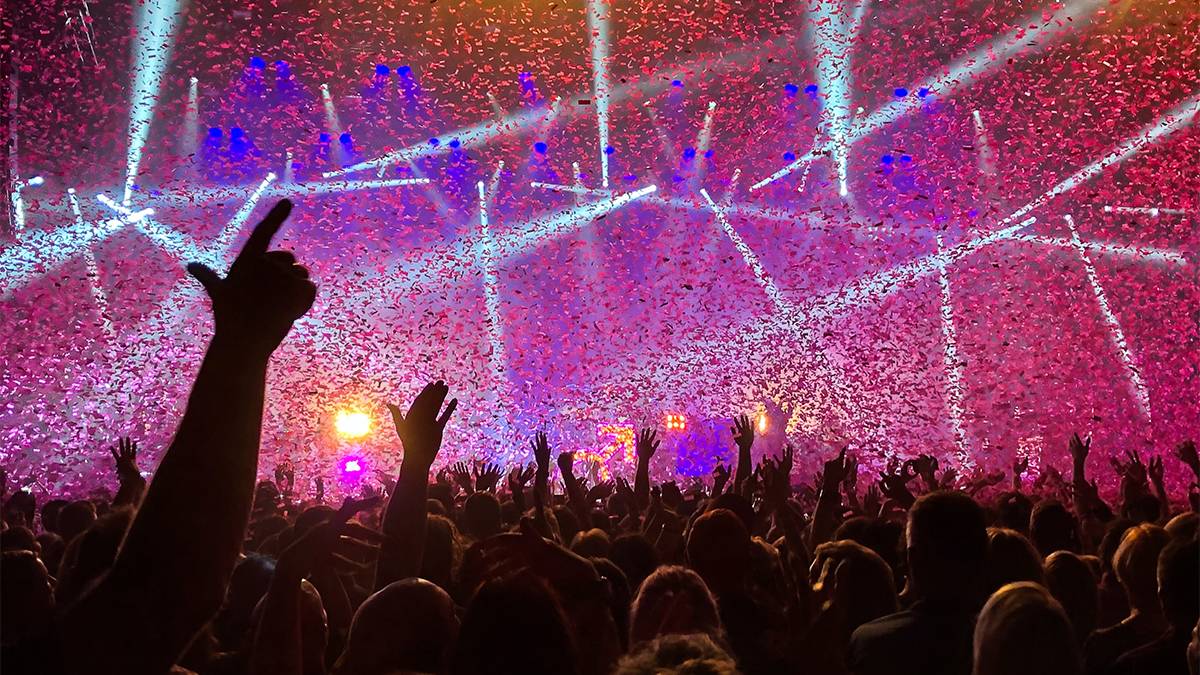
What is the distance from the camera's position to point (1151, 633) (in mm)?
3789

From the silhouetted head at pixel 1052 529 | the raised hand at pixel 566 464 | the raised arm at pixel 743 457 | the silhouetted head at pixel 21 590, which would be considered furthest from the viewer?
the raised hand at pixel 566 464

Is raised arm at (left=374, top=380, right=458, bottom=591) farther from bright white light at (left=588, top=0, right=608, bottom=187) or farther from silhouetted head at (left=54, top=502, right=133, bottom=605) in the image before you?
bright white light at (left=588, top=0, right=608, bottom=187)

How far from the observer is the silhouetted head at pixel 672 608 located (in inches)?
122

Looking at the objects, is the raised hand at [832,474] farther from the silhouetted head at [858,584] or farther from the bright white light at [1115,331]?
the bright white light at [1115,331]

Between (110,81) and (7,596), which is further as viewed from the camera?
(110,81)

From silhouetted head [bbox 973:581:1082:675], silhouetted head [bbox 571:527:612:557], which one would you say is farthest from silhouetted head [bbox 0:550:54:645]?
silhouetted head [bbox 973:581:1082:675]

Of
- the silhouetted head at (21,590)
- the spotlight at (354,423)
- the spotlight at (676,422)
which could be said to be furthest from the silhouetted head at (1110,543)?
the spotlight at (676,422)

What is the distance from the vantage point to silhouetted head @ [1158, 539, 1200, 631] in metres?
3.12

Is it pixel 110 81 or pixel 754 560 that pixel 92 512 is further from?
pixel 110 81

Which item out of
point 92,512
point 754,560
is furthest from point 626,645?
point 92,512

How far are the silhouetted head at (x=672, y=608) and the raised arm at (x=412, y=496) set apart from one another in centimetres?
84

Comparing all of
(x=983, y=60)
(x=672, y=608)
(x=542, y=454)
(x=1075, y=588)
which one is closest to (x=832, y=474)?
(x=542, y=454)

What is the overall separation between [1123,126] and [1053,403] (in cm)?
743

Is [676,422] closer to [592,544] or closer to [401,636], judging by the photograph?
[592,544]
